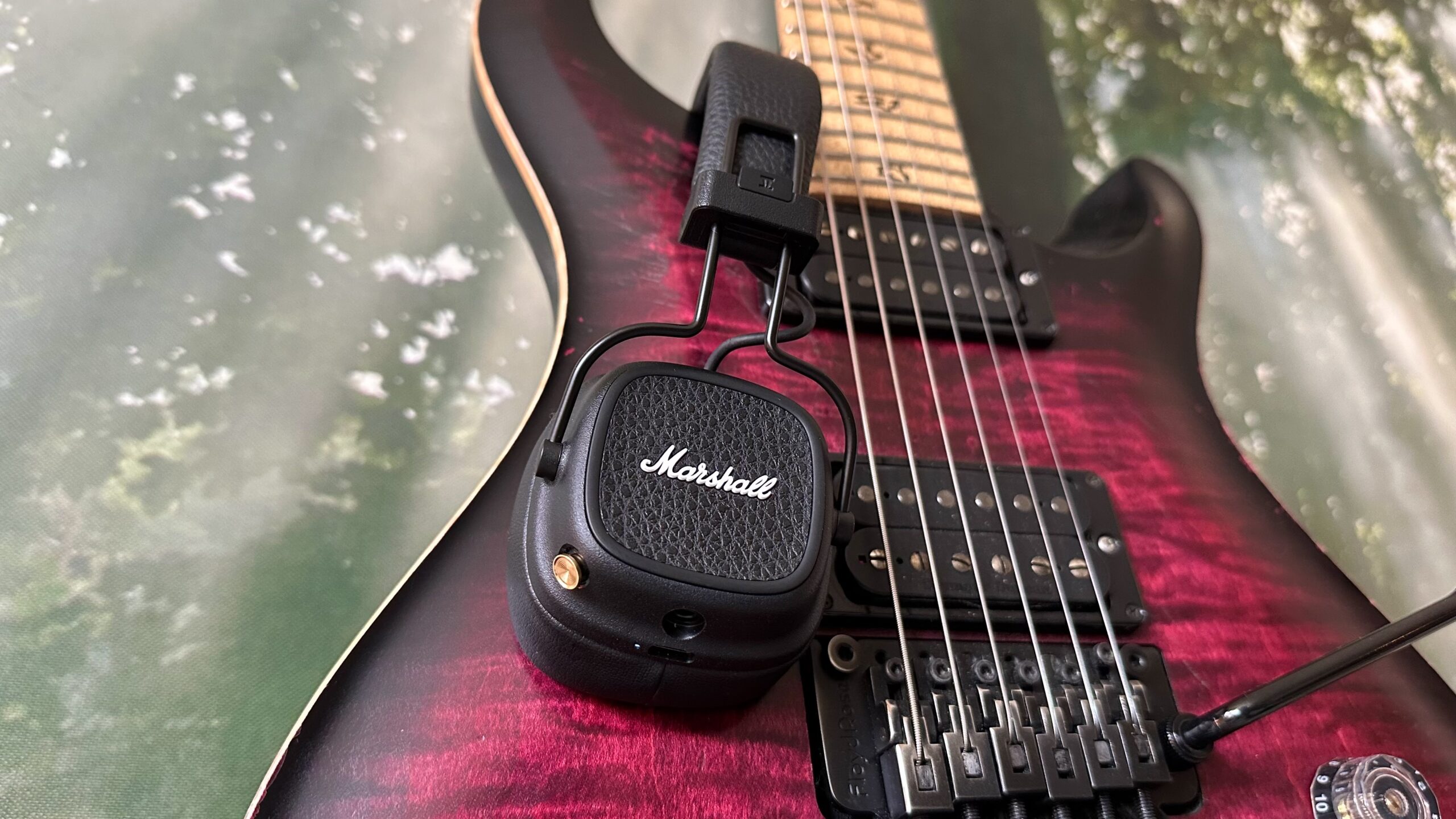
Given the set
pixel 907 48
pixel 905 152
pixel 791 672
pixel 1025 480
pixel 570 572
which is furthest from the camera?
pixel 907 48

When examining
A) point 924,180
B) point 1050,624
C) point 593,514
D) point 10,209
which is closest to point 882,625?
point 1050,624

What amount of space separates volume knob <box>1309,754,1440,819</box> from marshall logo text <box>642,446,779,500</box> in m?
0.42

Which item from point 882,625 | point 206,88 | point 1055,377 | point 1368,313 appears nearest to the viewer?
point 882,625

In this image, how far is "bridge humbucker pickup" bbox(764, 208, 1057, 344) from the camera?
0.76m

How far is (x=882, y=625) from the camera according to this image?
586 millimetres

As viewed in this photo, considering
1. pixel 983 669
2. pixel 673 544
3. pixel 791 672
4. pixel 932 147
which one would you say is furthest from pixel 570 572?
pixel 932 147

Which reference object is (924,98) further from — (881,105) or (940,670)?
(940,670)

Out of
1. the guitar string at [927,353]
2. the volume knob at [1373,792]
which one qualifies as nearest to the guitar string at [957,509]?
the guitar string at [927,353]

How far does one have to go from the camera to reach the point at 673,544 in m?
0.46

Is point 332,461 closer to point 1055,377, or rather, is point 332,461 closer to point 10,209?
point 10,209

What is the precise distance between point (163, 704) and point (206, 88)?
61 centimetres

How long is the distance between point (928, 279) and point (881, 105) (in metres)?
0.25

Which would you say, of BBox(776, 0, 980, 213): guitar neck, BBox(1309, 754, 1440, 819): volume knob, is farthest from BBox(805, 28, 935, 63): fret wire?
BBox(1309, 754, 1440, 819): volume knob

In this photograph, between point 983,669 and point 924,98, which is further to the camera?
point 924,98
